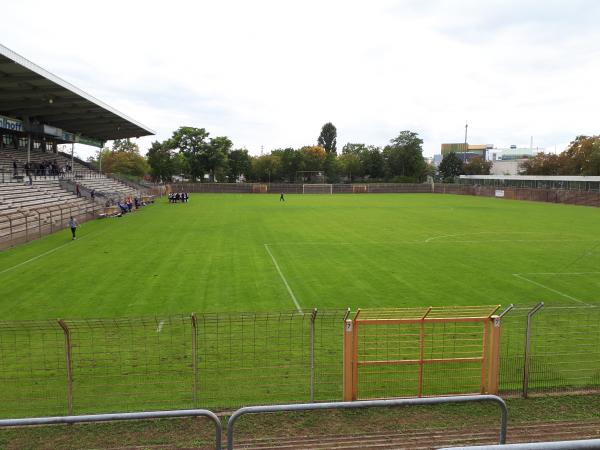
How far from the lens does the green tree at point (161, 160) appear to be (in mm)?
105938

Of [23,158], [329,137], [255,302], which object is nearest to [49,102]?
[23,158]

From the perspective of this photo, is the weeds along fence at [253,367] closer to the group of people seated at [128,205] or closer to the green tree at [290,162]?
the group of people seated at [128,205]

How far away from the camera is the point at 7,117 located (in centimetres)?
4612

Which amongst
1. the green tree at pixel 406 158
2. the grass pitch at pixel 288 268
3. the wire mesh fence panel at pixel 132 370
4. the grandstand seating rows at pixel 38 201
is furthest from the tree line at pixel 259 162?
the wire mesh fence panel at pixel 132 370

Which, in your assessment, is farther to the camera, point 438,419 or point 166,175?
point 166,175

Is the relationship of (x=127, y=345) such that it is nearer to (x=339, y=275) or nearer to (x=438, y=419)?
(x=438, y=419)

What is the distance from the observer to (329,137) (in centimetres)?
16575

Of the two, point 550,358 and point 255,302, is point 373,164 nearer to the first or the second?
point 255,302

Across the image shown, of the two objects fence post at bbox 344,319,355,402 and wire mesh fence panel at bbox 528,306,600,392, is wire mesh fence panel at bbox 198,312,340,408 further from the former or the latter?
wire mesh fence panel at bbox 528,306,600,392

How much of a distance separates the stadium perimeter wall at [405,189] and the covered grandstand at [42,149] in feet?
86.5

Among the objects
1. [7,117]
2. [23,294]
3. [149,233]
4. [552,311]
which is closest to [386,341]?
[552,311]

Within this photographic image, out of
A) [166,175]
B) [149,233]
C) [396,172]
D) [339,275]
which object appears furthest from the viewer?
[396,172]

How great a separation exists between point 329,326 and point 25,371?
7.06m

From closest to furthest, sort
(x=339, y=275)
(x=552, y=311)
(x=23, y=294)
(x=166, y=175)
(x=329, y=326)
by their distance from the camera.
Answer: (x=329, y=326) → (x=552, y=311) → (x=23, y=294) → (x=339, y=275) → (x=166, y=175)
